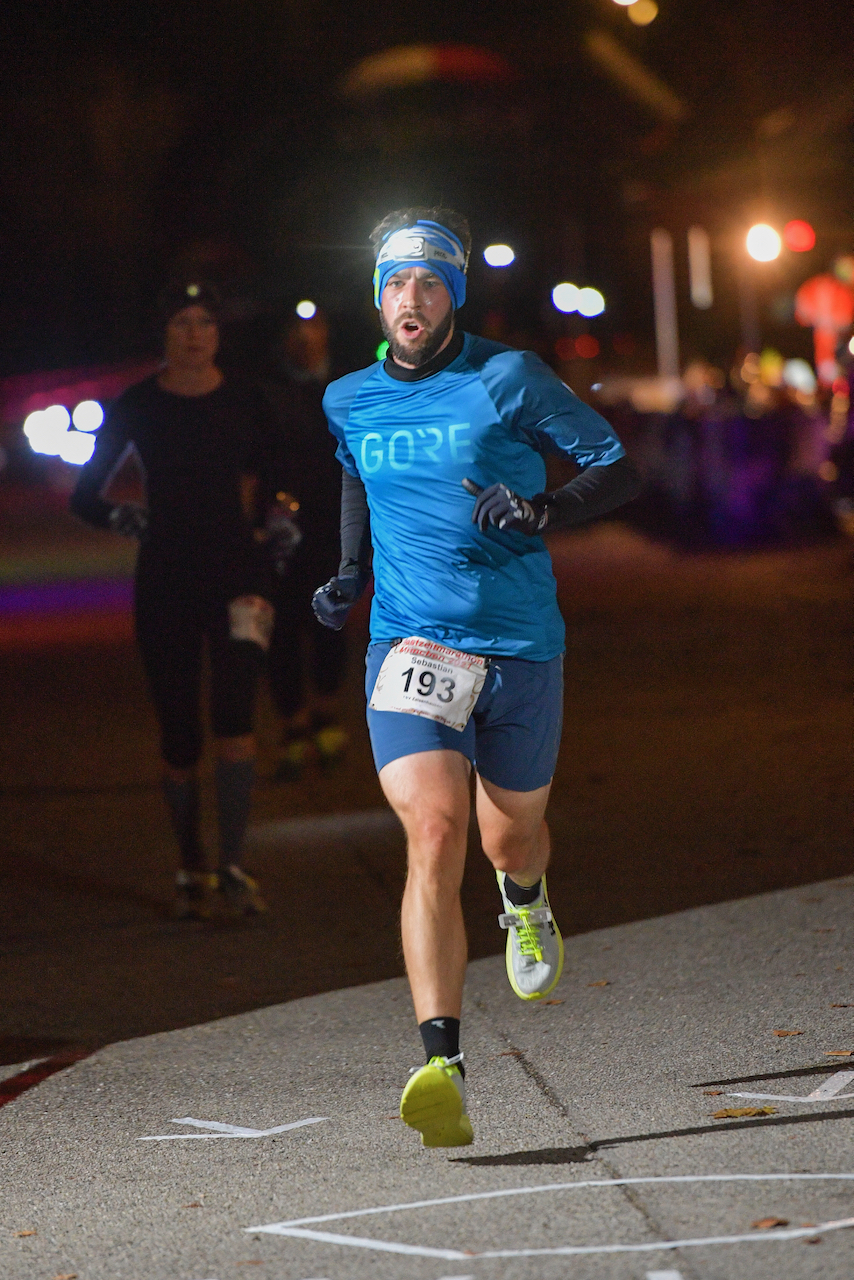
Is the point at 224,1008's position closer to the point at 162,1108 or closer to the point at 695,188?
the point at 162,1108

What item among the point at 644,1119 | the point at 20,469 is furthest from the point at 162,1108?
the point at 20,469

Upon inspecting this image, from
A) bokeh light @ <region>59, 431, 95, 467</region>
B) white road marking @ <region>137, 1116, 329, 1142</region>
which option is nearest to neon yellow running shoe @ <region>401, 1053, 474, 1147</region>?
white road marking @ <region>137, 1116, 329, 1142</region>

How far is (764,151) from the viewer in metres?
25.8

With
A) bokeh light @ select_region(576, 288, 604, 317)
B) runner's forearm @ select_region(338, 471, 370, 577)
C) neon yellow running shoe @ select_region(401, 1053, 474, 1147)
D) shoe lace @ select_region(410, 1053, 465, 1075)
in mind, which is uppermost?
bokeh light @ select_region(576, 288, 604, 317)

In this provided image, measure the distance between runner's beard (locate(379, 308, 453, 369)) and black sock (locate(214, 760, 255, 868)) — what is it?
2857 millimetres

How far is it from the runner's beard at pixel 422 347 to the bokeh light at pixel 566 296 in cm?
3484

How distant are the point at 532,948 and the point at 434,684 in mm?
999

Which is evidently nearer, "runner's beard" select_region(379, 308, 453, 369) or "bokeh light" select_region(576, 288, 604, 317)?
"runner's beard" select_region(379, 308, 453, 369)

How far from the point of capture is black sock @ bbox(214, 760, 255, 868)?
24.0 feet

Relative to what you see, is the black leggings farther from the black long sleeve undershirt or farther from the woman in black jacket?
the black long sleeve undershirt

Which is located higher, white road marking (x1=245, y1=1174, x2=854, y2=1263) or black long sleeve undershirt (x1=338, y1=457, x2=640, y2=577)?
black long sleeve undershirt (x1=338, y1=457, x2=640, y2=577)

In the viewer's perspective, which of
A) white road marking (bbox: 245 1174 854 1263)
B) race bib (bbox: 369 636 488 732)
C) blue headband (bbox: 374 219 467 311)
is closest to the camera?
white road marking (bbox: 245 1174 854 1263)

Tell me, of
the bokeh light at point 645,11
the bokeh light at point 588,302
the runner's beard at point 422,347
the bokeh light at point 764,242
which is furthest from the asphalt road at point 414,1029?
the bokeh light at point 588,302

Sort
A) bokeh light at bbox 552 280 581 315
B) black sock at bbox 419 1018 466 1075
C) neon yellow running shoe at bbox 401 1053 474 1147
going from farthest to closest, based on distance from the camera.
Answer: bokeh light at bbox 552 280 581 315 → black sock at bbox 419 1018 466 1075 → neon yellow running shoe at bbox 401 1053 474 1147
